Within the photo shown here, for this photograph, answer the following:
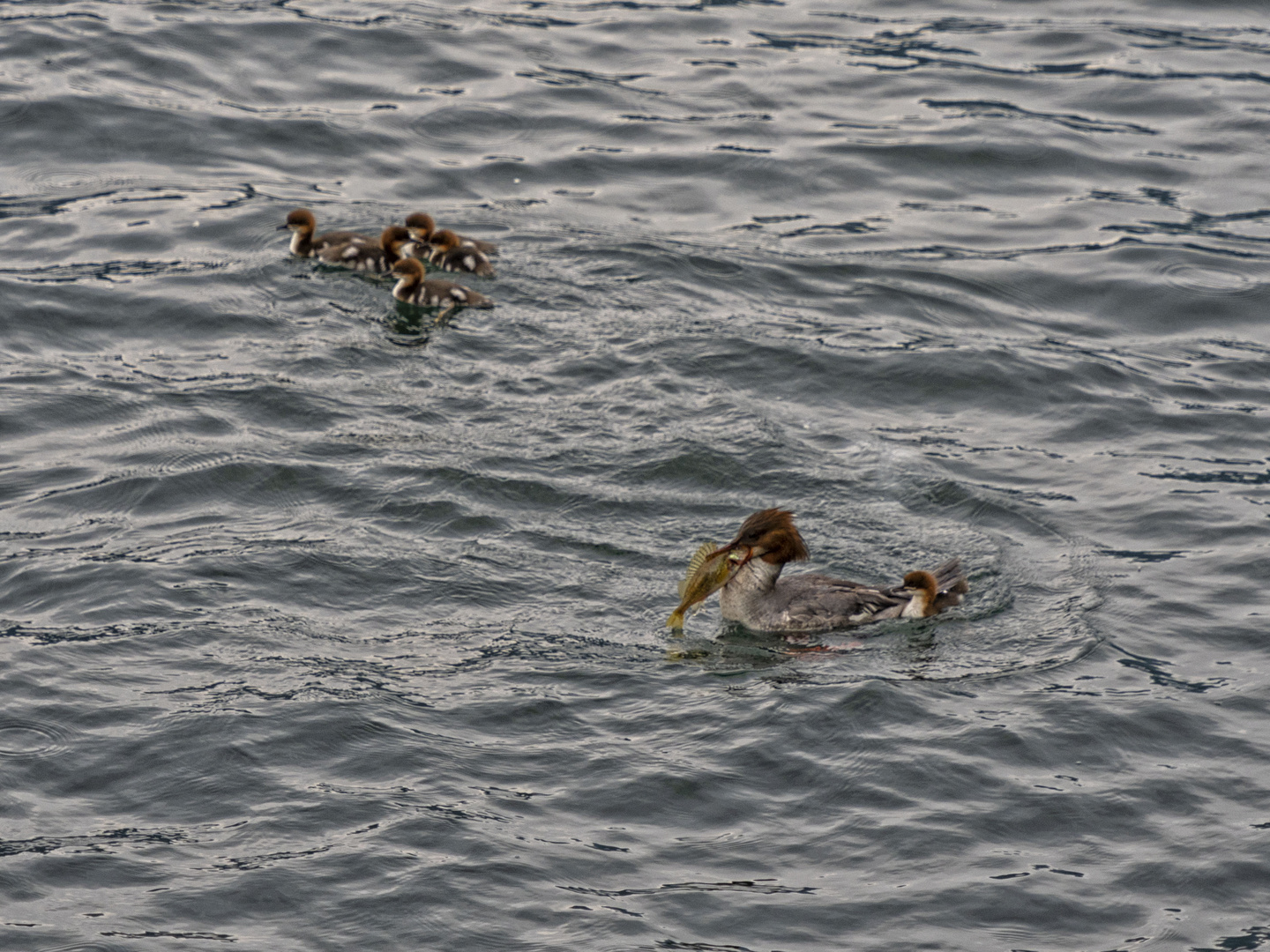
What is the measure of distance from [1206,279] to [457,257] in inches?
248

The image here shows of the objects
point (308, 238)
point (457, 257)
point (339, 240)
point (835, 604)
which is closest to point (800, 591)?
point (835, 604)

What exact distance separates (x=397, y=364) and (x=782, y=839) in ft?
18.0

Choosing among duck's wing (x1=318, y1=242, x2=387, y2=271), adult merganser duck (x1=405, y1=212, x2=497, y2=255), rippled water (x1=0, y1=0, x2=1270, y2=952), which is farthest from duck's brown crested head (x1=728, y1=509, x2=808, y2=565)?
duck's wing (x1=318, y1=242, x2=387, y2=271)

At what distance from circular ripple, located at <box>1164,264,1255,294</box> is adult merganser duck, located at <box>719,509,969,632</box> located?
17.7 ft

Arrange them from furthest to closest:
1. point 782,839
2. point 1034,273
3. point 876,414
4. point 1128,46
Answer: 1. point 1128,46
2. point 1034,273
3. point 876,414
4. point 782,839

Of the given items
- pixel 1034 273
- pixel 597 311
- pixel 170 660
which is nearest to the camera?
pixel 170 660

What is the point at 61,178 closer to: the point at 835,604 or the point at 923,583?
the point at 835,604

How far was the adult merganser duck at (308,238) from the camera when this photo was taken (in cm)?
1242

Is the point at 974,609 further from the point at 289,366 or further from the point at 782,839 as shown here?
the point at 289,366

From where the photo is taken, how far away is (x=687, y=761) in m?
7.16

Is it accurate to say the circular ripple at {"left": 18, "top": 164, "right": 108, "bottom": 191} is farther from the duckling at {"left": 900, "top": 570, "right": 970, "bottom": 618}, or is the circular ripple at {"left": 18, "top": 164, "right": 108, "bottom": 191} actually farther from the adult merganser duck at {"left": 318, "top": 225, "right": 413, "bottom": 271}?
the duckling at {"left": 900, "top": 570, "right": 970, "bottom": 618}

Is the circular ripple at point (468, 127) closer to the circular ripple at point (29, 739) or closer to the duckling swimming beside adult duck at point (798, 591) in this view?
the duckling swimming beside adult duck at point (798, 591)

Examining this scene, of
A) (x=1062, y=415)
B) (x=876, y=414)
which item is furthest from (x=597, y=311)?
(x=1062, y=415)

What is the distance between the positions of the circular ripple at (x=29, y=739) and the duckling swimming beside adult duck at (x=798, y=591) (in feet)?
11.5
